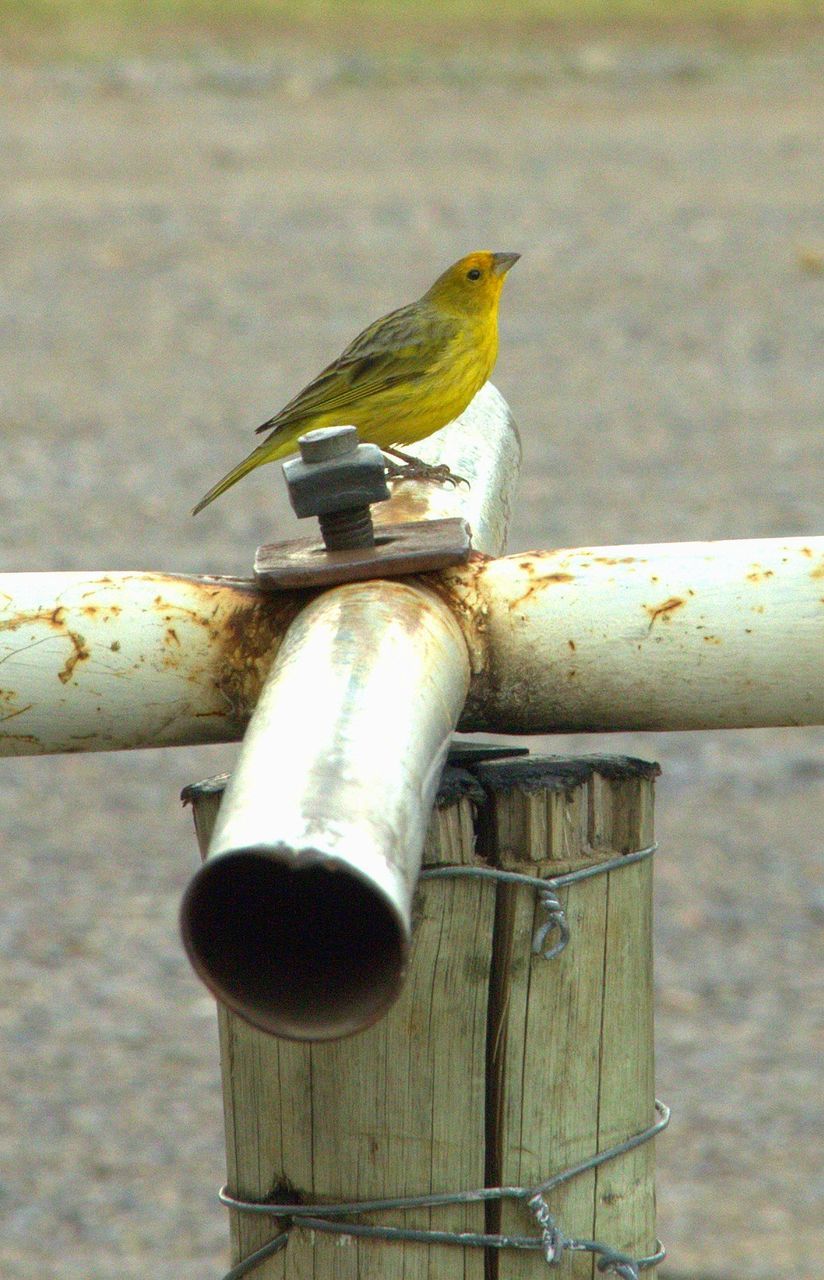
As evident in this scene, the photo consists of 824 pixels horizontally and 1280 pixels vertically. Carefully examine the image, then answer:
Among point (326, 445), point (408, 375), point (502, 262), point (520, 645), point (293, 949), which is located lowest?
point (293, 949)

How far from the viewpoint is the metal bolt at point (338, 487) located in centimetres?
228

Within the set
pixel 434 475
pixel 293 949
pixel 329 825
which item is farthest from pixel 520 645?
pixel 434 475

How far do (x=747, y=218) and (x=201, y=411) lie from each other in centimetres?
724

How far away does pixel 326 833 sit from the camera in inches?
63.0

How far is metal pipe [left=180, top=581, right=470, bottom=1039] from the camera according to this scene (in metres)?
1.62

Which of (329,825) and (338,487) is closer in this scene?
(329,825)

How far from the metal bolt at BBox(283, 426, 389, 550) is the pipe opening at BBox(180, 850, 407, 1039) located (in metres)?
0.51

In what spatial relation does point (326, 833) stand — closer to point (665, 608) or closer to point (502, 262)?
point (665, 608)

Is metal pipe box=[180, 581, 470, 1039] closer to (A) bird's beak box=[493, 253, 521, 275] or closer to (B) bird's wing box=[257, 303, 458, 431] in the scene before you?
(B) bird's wing box=[257, 303, 458, 431]

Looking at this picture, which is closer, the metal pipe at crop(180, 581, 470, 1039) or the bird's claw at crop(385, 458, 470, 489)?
the metal pipe at crop(180, 581, 470, 1039)

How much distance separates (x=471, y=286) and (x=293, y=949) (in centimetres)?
412

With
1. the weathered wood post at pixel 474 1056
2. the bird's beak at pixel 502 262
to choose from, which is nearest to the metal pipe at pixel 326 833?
the weathered wood post at pixel 474 1056

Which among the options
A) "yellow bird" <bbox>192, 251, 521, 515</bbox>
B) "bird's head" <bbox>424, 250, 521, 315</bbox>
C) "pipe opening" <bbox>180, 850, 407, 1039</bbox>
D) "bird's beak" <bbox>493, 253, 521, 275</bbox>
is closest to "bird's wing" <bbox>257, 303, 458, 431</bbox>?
"yellow bird" <bbox>192, 251, 521, 515</bbox>

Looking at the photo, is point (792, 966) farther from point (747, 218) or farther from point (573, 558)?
point (747, 218)
